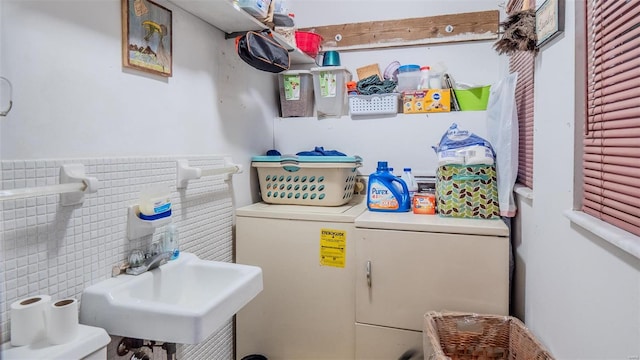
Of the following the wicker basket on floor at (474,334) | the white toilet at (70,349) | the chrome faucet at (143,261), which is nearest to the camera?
the white toilet at (70,349)

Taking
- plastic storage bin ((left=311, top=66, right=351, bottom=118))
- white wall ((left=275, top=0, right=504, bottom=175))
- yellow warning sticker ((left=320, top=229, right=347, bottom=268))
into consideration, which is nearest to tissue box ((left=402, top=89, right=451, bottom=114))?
white wall ((left=275, top=0, right=504, bottom=175))

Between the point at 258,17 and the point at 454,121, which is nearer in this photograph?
the point at 258,17

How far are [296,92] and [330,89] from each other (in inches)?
9.6

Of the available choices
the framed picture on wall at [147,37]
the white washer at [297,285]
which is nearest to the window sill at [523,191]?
the white washer at [297,285]

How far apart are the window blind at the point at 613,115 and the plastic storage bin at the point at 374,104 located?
1.24m

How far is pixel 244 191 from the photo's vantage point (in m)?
1.99

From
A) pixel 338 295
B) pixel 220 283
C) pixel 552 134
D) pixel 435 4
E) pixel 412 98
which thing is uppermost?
pixel 435 4

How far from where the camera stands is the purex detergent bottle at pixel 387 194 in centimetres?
182

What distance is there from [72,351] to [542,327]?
4.83 feet

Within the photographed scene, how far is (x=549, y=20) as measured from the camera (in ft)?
3.77

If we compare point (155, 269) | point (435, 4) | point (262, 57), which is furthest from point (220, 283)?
point (435, 4)

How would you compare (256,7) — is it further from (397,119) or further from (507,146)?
(507,146)

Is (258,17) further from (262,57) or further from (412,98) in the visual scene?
(412,98)

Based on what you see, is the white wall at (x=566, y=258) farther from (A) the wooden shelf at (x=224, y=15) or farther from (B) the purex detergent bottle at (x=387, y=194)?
(A) the wooden shelf at (x=224, y=15)
